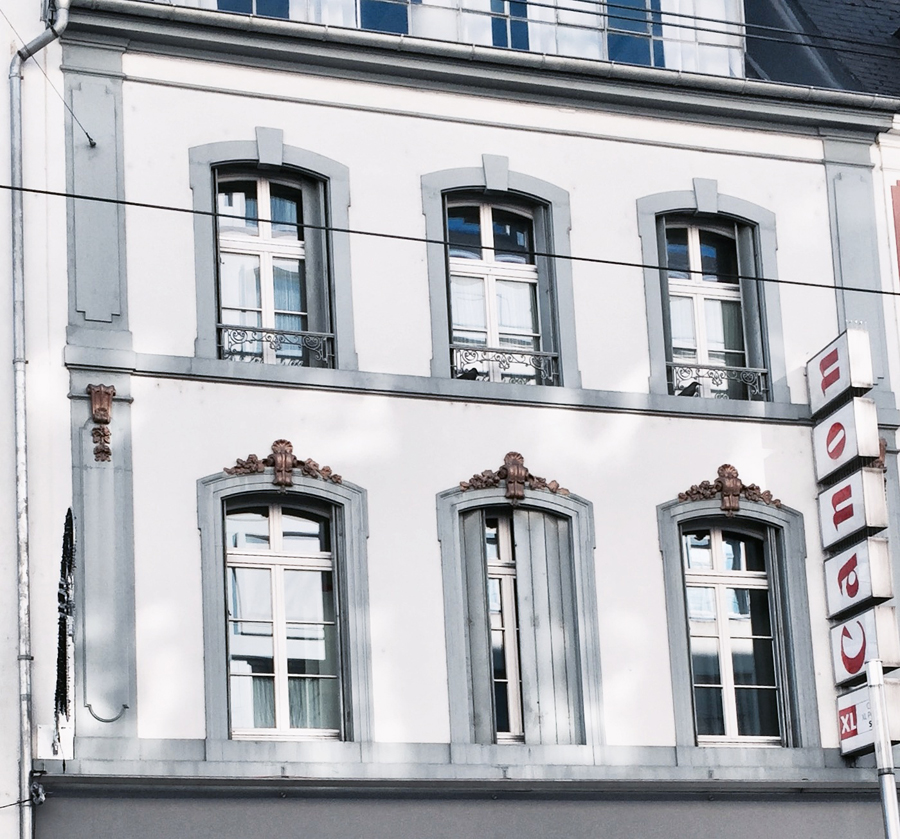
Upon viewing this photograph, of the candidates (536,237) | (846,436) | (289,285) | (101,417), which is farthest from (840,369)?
(101,417)

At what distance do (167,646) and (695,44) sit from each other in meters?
8.42

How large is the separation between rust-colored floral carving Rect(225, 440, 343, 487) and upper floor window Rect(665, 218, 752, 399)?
375cm

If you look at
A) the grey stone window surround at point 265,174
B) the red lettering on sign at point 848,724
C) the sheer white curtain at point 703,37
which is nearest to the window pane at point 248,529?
the grey stone window surround at point 265,174

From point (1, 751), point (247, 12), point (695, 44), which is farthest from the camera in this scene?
point (695, 44)

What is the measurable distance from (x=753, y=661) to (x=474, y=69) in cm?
623

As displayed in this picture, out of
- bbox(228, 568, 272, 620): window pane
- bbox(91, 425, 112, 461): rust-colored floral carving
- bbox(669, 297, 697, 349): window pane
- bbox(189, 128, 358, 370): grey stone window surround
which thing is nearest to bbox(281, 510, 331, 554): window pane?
bbox(228, 568, 272, 620): window pane

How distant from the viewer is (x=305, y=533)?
1891 cm

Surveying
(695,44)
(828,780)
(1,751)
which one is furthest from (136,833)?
(695,44)

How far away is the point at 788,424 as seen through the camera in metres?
20.5

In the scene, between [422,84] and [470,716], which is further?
[422,84]

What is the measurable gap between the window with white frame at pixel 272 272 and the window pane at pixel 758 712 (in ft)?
16.2

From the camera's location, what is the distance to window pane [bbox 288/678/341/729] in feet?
60.1

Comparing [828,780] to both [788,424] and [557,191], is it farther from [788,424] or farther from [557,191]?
[557,191]

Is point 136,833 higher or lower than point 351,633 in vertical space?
lower
